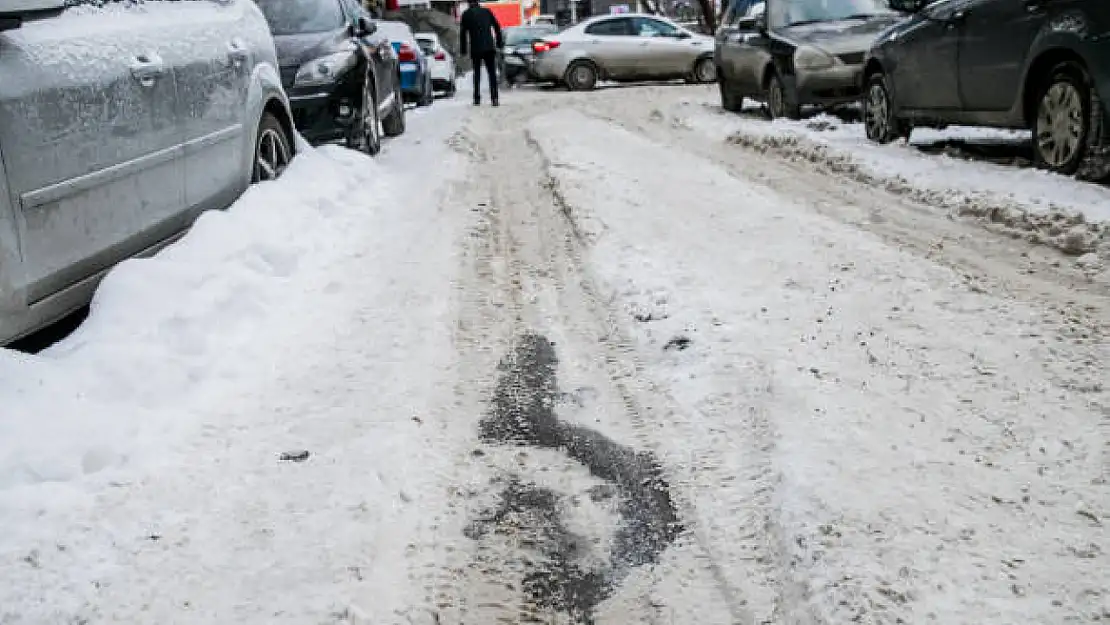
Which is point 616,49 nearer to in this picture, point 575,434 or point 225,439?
point 575,434

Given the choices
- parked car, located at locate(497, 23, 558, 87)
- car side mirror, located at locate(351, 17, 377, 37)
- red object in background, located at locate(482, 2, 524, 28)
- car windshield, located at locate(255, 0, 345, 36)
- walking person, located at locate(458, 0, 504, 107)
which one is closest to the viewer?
car windshield, located at locate(255, 0, 345, 36)

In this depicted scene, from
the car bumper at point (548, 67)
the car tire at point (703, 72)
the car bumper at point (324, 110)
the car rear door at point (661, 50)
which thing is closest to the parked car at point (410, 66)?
the car bumper at point (548, 67)

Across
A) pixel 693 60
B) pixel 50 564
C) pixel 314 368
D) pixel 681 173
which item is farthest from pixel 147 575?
pixel 693 60

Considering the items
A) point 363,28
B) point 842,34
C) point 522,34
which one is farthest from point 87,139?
point 522,34

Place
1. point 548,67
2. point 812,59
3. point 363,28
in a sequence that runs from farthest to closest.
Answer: point 548,67 → point 812,59 → point 363,28

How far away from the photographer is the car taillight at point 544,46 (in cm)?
2375

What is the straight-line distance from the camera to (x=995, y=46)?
7672mm

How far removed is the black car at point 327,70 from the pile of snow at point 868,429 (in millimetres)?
5049

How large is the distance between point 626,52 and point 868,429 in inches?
844

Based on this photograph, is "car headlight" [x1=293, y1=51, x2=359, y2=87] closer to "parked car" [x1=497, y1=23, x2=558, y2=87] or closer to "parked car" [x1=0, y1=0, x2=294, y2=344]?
"parked car" [x1=0, y1=0, x2=294, y2=344]

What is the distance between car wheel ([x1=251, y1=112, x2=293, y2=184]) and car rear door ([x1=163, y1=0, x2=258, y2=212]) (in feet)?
1.15

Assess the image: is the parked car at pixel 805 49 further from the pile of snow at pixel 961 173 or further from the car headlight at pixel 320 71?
the car headlight at pixel 320 71

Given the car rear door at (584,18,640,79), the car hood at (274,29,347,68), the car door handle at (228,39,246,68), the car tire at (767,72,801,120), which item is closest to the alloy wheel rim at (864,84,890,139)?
the car tire at (767,72,801,120)

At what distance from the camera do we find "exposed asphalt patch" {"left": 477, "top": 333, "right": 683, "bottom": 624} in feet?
8.39
